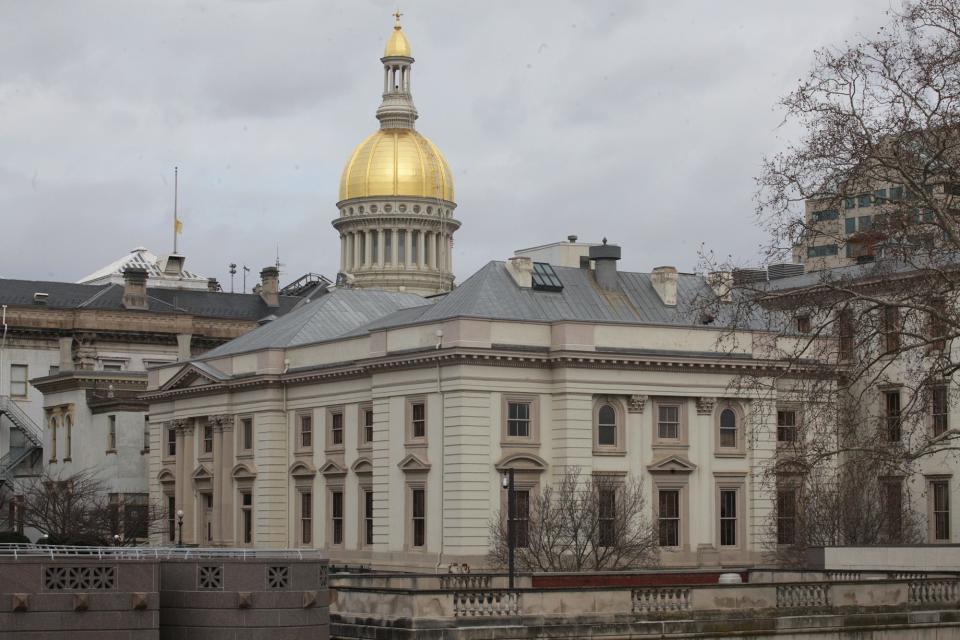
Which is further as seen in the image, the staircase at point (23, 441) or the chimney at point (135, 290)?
the chimney at point (135, 290)

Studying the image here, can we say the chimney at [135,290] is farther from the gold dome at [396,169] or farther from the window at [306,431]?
the window at [306,431]

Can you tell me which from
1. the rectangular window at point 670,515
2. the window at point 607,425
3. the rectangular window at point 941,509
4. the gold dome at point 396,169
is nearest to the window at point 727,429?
the rectangular window at point 670,515

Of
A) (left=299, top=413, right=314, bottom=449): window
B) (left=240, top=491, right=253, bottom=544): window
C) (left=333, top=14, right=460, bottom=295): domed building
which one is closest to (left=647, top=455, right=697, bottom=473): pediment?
(left=299, top=413, right=314, bottom=449): window

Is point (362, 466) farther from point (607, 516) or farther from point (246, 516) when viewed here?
point (607, 516)

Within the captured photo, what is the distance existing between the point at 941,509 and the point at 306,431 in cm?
2658

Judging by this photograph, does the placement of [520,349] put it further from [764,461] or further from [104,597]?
[104,597]

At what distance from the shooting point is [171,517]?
9919cm

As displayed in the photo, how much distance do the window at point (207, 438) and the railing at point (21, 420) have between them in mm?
24195

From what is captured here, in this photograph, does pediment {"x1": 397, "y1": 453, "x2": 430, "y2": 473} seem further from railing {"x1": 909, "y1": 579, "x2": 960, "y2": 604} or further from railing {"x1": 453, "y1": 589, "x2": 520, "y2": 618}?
railing {"x1": 453, "y1": 589, "x2": 520, "y2": 618}

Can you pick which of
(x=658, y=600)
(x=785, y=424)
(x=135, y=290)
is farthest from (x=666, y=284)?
(x=135, y=290)

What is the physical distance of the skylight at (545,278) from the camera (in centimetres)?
8438

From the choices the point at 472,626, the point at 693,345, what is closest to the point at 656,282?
the point at 693,345

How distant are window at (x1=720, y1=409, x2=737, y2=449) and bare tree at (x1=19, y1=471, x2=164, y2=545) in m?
26.1

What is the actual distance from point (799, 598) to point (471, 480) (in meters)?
Result: 32.7
